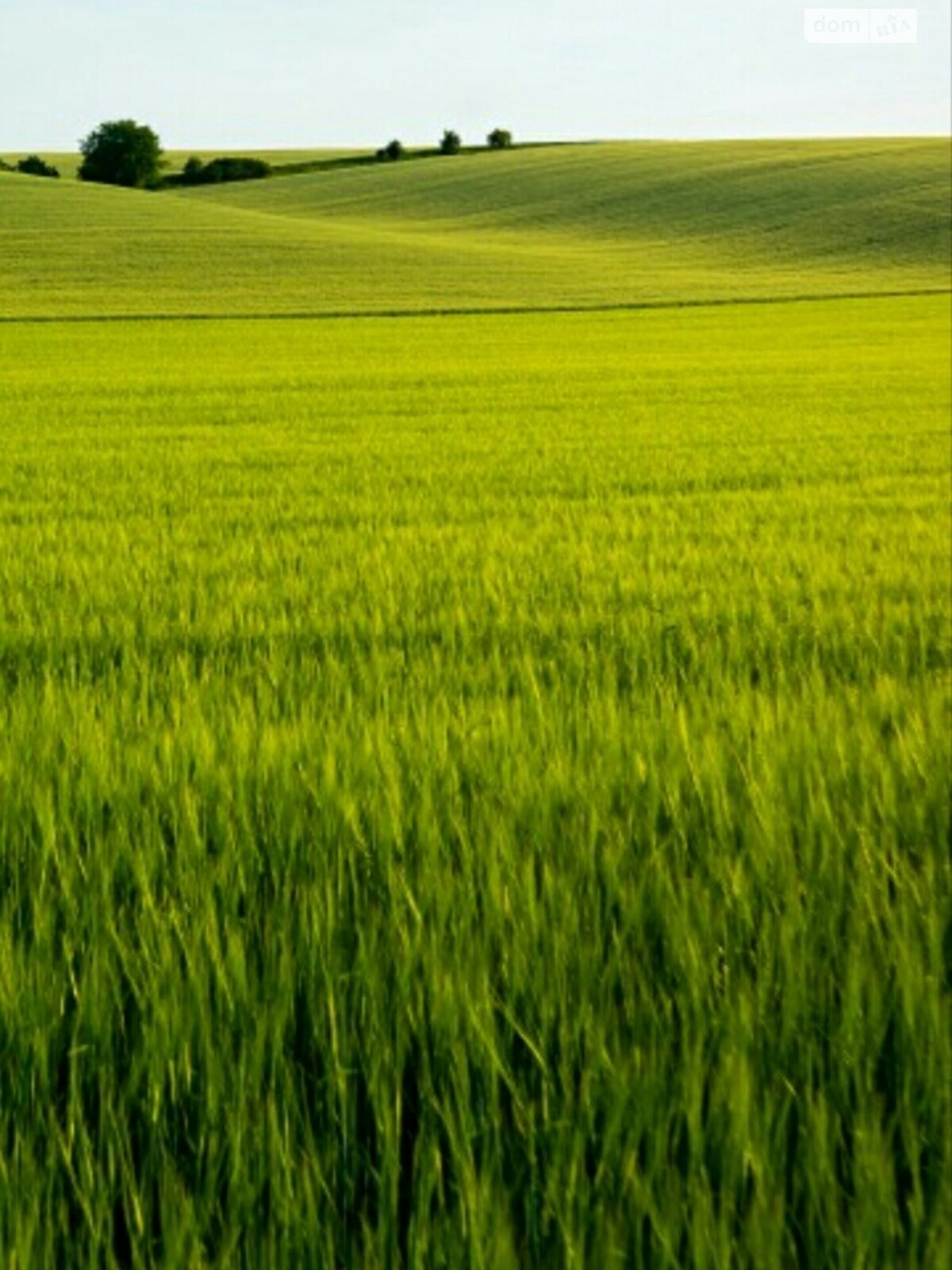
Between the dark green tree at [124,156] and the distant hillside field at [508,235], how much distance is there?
12.1m

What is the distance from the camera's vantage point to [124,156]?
90000mm

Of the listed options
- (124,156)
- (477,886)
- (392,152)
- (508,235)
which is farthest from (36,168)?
(477,886)

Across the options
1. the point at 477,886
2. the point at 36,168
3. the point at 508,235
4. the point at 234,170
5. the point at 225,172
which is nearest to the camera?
the point at 477,886

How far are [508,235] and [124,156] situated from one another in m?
38.9

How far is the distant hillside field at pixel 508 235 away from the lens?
136ft

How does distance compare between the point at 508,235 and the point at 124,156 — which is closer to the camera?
the point at 508,235

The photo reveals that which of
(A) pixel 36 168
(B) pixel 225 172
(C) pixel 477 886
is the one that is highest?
(A) pixel 36 168

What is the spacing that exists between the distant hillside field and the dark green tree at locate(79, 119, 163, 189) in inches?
475

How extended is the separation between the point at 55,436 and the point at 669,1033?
45.8ft

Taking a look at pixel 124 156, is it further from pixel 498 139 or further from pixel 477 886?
pixel 477 886

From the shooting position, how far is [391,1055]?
1924mm

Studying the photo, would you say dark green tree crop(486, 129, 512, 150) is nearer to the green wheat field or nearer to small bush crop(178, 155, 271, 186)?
small bush crop(178, 155, 271, 186)

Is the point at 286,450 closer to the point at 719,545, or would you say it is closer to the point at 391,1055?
the point at 719,545

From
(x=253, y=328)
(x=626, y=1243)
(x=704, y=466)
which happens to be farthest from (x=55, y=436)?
(x=253, y=328)
